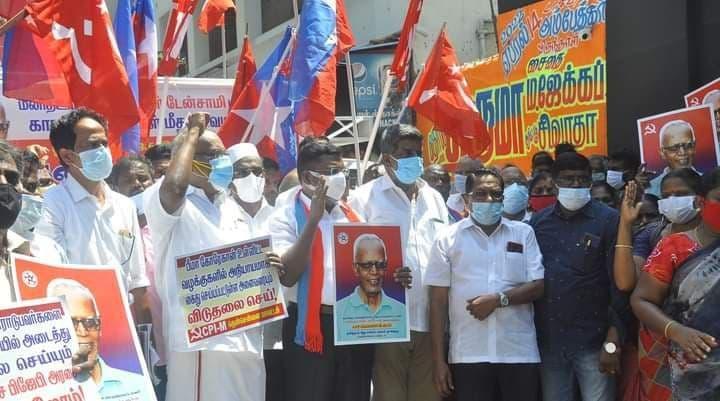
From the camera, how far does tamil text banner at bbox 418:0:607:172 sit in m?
9.00

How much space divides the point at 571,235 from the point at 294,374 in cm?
175

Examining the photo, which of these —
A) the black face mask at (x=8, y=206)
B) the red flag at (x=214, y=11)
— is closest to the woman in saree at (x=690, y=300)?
the black face mask at (x=8, y=206)

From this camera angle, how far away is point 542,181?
605cm

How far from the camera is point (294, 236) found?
15.3 ft

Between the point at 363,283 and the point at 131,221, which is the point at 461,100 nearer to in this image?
the point at 363,283

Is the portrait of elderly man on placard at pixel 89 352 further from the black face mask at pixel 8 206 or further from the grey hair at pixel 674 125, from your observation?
the grey hair at pixel 674 125

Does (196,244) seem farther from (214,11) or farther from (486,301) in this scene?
(214,11)

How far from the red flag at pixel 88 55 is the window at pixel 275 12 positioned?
45.5 feet

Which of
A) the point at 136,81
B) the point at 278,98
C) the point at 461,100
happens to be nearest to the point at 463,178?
the point at 461,100

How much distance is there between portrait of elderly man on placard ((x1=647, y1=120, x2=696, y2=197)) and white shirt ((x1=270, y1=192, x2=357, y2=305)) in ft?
8.11

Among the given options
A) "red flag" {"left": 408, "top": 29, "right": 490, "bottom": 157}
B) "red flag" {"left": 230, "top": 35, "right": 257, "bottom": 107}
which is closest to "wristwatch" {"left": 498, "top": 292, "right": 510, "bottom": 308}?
"red flag" {"left": 408, "top": 29, "right": 490, "bottom": 157}

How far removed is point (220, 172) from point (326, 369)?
1215 millimetres

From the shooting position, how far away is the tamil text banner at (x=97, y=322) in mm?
3252

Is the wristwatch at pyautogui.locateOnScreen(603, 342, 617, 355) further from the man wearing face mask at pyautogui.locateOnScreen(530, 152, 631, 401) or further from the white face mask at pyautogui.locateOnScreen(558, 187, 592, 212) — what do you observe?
the white face mask at pyautogui.locateOnScreen(558, 187, 592, 212)
